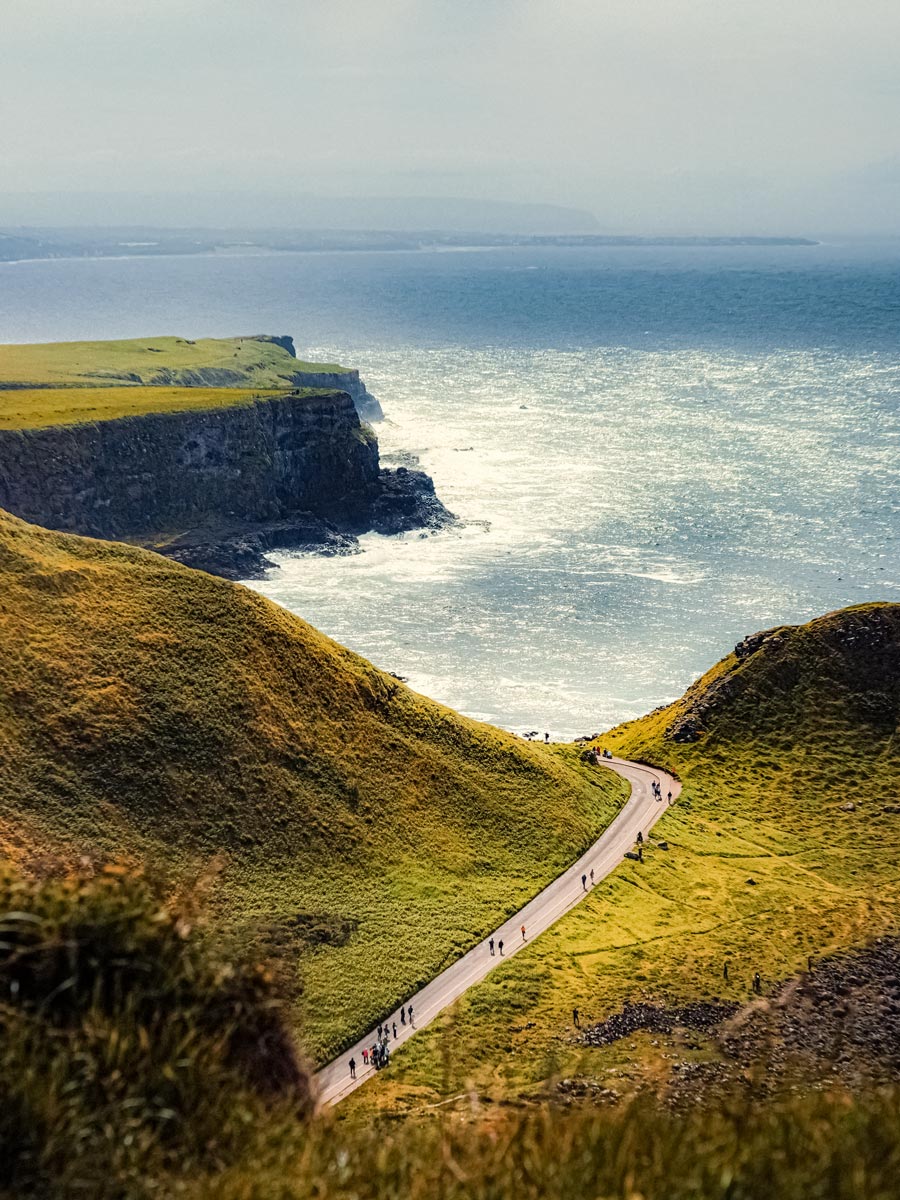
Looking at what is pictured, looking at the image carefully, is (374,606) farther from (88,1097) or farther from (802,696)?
(88,1097)

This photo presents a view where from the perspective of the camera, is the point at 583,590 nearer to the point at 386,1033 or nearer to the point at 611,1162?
the point at 386,1033

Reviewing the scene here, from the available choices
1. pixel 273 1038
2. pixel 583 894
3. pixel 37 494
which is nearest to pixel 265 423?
pixel 37 494

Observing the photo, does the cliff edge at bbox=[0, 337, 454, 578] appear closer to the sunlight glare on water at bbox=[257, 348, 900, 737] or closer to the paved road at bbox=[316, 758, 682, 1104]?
the sunlight glare on water at bbox=[257, 348, 900, 737]

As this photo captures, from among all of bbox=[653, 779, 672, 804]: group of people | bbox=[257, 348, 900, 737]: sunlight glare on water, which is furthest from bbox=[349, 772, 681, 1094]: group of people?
bbox=[257, 348, 900, 737]: sunlight glare on water

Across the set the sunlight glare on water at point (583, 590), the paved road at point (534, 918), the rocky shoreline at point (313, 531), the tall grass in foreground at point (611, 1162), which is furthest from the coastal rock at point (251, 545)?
the tall grass in foreground at point (611, 1162)

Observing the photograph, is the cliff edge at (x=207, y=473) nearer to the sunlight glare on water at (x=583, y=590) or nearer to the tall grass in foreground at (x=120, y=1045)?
the sunlight glare on water at (x=583, y=590)
